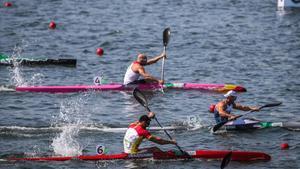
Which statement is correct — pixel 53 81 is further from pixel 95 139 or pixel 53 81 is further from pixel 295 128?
pixel 295 128

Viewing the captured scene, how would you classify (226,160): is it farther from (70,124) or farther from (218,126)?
(70,124)

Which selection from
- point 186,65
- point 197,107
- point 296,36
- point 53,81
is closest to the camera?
point 197,107

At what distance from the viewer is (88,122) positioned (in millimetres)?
27656

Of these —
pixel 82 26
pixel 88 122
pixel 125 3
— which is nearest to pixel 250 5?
pixel 125 3

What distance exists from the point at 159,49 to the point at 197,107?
404 inches

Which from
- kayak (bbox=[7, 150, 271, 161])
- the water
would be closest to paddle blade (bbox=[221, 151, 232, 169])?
the water

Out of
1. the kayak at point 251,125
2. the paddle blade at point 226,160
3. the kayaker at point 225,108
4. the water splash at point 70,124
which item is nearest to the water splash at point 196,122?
the kayaker at point 225,108

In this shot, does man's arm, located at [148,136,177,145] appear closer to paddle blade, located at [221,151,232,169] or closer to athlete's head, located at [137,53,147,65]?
paddle blade, located at [221,151,232,169]

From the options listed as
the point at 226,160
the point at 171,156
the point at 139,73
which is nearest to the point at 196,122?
the point at 139,73

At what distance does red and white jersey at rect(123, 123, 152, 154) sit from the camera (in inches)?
905

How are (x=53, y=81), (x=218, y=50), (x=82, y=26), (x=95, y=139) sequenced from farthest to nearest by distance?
1. (x=82, y=26)
2. (x=218, y=50)
3. (x=53, y=81)
4. (x=95, y=139)

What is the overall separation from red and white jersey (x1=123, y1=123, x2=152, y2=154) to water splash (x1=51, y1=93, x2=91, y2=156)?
1.85m

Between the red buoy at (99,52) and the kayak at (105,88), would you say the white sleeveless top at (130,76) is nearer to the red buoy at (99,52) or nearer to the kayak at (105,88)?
the kayak at (105,88)

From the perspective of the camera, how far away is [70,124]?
89.1 ft
